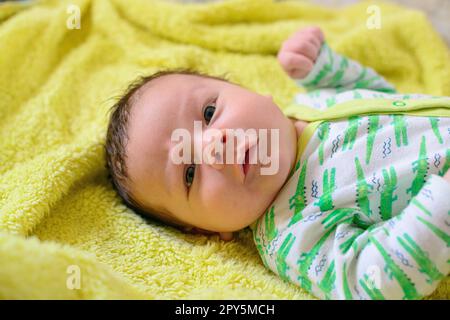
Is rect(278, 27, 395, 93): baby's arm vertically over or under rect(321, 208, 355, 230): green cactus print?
over

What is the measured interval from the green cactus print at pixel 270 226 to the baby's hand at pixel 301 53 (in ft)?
1.36

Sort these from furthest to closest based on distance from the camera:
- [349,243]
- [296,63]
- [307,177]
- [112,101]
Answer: [112,101], [296,63], [307,177], [349,243]

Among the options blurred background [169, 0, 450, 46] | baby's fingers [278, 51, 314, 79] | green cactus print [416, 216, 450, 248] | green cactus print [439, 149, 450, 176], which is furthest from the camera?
blurred background [169, 0, 450, 46]

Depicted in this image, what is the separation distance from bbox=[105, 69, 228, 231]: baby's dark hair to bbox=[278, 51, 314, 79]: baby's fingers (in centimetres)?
24

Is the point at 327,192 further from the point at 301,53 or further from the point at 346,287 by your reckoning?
the point at 301,53

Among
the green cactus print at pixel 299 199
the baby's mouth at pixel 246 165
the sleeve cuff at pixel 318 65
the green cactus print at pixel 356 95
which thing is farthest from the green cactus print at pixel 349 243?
the sleeve cuff at pixel 318 65

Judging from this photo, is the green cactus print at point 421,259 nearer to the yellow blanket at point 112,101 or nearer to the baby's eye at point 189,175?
the yellow blanket at point 112,101

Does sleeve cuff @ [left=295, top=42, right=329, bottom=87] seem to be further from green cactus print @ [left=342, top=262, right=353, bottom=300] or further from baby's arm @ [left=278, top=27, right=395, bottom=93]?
green cactus print @ [left=342, top=262, right=353, bottom=300]

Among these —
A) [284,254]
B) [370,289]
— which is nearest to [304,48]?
[284,254]

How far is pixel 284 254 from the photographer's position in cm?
101

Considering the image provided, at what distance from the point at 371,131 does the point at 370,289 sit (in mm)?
326

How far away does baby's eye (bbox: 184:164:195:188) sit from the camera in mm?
1060

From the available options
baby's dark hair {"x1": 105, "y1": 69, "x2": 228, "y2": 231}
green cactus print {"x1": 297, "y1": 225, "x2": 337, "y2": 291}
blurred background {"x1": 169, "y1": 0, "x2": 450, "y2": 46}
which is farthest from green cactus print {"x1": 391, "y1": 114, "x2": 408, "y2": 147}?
blurred background {"x1": 169, "y1": 0, "x2": 450, "y2": 46}

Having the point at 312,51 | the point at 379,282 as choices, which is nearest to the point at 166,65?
the point at 312,51
